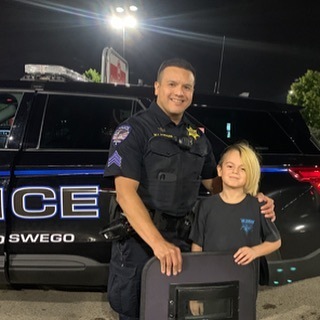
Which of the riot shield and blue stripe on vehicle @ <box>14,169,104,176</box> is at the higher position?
blue stripe on vehicle @ <box>14,169,104,176</box>

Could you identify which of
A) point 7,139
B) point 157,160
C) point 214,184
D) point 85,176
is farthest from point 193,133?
point 7,139

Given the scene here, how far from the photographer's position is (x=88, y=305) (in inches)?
120

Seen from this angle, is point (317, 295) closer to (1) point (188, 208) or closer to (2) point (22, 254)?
(1) point (188, 208)

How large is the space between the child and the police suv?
87 centimetres

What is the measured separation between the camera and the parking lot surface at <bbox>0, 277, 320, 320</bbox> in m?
2.89

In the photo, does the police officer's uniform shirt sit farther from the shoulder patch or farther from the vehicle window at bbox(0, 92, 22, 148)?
the vehicle window at bbox(0, 92, 22, 148)

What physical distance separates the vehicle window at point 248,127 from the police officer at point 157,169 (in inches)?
37.6

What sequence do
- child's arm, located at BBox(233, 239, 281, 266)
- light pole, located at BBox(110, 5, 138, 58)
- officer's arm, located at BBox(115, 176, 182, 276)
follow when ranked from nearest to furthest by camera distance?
officer's arm, located at BBox(115, 176, 182, 276) → child's arm, located at BBox(233, 239, 281, 266) → light pole, located at BBox(110, 5, 138, 58)

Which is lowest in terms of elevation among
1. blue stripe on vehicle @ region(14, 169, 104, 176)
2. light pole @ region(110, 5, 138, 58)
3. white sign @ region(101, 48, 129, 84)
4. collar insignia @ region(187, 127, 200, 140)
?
blue stripe on vehicle @ region(14, 169, 104, 176)

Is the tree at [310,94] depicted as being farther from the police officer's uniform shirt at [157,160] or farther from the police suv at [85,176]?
the police officer's uniform shirt at [157,160]

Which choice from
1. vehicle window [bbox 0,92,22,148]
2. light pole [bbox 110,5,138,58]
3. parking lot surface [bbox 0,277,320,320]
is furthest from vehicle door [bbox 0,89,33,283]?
light pole [bbox 110,5,138,58]

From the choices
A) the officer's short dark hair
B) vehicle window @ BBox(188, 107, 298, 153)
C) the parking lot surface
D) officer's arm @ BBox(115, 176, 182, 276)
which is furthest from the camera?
the parking lot surface

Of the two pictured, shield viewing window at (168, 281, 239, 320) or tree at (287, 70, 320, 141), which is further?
tree at (287, 70, 320, 141)

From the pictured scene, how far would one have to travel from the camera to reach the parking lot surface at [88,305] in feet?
9.49
